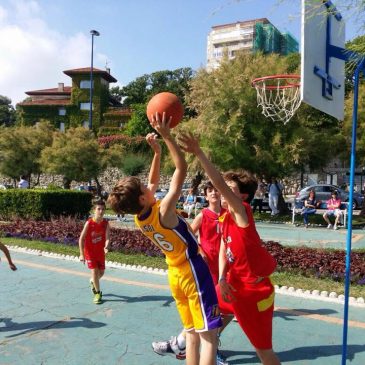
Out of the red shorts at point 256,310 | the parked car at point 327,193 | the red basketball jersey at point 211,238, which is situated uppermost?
the parked car at point 327,193

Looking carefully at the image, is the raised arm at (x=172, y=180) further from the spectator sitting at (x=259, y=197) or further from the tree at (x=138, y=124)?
the tree at (x=138, y=124)

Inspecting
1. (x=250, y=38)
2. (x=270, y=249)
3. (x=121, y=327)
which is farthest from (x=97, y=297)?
(x=250, y=38)

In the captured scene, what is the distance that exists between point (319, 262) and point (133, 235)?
469 centimetres

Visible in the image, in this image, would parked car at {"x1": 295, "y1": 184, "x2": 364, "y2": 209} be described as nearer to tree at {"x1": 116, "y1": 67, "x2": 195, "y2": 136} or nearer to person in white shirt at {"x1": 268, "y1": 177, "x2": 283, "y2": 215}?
person in white shirt at {"x1": 268, "y1": 177, "x2": 283, "y2": 215}

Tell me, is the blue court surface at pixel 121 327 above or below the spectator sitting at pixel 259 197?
below

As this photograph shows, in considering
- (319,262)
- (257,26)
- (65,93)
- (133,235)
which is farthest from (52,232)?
(257,26)

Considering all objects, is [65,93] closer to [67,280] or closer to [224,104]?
[224,104]

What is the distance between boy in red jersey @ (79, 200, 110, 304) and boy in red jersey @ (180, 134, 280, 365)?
124 inches

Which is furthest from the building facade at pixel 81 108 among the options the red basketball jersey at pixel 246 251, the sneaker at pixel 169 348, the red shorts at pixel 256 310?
the red shorts at pixel 256 310

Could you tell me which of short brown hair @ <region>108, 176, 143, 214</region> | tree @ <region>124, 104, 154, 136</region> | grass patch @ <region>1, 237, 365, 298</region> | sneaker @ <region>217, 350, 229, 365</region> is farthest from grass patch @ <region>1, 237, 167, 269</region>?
tree @ <region>124, 104, 154, 136</region>

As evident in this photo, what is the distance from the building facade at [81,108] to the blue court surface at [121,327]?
159 feet

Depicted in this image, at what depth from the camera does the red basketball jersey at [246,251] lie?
10.3 feet

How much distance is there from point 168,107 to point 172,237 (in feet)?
Result: 3.43

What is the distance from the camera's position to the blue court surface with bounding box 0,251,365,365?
420cm
